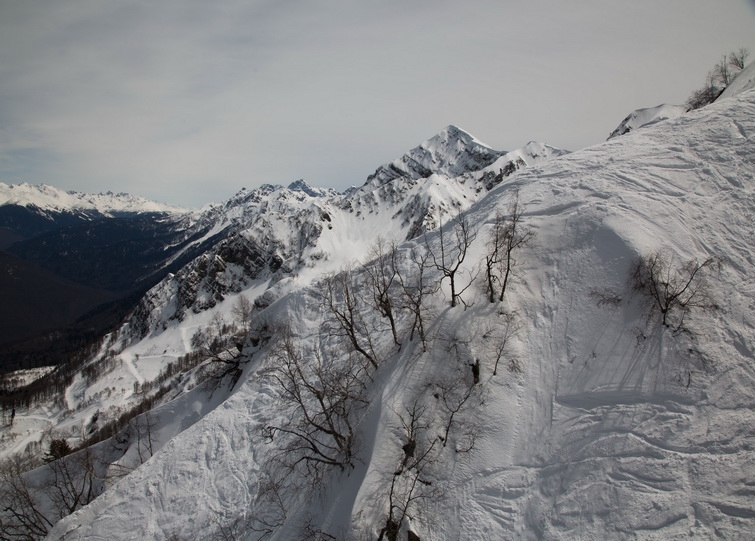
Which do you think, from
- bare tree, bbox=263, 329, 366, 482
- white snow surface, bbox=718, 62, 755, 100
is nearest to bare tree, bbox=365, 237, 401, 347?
bare tree, bbox=263, 329, 366, 482

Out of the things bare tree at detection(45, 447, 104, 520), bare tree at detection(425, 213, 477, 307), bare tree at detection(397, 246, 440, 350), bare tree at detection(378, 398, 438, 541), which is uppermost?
bare tree at detection(425, 213, 477, 307)

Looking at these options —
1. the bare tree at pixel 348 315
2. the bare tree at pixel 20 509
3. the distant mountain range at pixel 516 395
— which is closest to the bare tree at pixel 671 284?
the distant mountain range at pixel 516 395

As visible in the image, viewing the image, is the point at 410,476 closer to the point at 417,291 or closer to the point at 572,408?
the point at 572,408

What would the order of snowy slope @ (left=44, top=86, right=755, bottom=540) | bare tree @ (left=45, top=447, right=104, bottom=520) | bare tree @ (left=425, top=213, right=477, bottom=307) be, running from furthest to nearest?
1. bare tree @ (left=45, top=447, right=104, bottom=520)
2. bare tree @ (left=425, top=213, right=477, bottom=307)
3. snowy slope @ (left=44, top=86, right=755, bottom=540)

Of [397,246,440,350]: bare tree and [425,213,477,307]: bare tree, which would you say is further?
[425,213,477,307]: bare tree

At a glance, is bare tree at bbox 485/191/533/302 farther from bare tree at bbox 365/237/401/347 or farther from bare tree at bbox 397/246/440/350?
bare tree at bbox 365/237/401/347

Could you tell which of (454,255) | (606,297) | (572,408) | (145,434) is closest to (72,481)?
(145,434)
